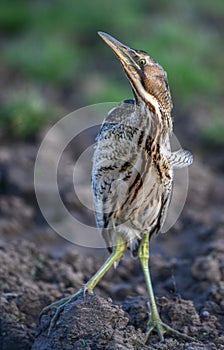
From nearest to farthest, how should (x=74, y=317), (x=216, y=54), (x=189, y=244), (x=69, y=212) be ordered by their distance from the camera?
(x=74, y=317) → (x=189, y=244) → (x=69, y=212) → (x=216, y=54)

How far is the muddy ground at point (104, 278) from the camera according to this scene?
3.94m

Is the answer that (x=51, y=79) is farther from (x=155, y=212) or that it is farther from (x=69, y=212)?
(x=155, y=212)

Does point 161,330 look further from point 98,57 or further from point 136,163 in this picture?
point 98,57

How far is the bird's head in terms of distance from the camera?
406cm

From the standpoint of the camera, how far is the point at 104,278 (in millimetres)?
5379

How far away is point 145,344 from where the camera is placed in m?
4.04

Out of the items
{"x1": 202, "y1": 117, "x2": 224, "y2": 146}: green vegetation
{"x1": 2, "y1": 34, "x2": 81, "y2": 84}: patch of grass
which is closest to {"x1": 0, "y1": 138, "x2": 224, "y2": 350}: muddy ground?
{"x1": 202, "y1": 117, "x2": 224, "y2": 146}: green vegetation

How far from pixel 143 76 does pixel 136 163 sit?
50 cm

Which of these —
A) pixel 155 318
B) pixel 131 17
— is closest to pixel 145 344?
pixel 155 318

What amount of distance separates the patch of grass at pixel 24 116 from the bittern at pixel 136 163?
3.12m

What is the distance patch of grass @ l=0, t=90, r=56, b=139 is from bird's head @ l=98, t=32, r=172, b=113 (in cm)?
352

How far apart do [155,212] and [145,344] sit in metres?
0.80

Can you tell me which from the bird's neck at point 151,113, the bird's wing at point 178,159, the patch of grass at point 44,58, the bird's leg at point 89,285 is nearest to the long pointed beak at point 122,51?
the bird's neck at point 151,113

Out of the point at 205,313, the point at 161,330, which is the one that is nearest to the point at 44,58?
the point at 205,313
